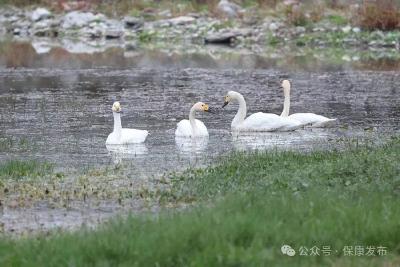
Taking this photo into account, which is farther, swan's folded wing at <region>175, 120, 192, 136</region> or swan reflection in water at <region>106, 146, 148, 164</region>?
swan's folded wing at <region>175, 120, 192, 136</region>

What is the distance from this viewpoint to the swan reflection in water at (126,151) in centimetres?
1552

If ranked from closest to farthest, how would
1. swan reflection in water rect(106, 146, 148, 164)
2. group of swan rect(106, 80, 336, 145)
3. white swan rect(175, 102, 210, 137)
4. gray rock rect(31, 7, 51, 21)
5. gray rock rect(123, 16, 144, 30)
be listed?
swan reflection in water rect(106, 146, 148, 164), white swan rect(175, 102, 210, 137), group of swan rect(106, 80, 336, 145), gray rock rect(123, 16, 144, 30), gray rock rect(31, 7, 51, 21)

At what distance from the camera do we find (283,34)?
43750 mm

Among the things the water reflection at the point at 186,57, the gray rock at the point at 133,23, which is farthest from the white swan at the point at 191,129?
the gray rock at the point at 133,23

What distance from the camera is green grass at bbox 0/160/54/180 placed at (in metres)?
13.1

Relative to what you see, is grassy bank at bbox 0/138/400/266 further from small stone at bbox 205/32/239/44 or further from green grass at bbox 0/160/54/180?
small stone at bbox 205/32/239/44

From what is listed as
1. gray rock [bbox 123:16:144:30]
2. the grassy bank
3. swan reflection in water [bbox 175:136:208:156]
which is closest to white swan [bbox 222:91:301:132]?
swan reflection in water [bbox 175:136:208:156]

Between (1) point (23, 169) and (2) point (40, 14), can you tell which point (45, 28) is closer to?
(2) point (40, 14)

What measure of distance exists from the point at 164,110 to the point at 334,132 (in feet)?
16.1

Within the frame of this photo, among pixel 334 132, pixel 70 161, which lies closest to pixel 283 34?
pixel 334 132

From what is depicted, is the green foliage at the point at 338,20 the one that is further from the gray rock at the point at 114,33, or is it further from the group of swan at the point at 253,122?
the group of swan at the point at 253,122

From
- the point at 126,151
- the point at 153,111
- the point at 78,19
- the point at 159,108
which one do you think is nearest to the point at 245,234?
the point at 126,151

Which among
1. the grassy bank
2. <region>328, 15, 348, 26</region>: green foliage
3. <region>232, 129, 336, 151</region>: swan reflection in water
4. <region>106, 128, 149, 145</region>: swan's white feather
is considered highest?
the grassy bank

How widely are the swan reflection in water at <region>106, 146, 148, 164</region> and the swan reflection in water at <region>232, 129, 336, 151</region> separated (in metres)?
1.59
